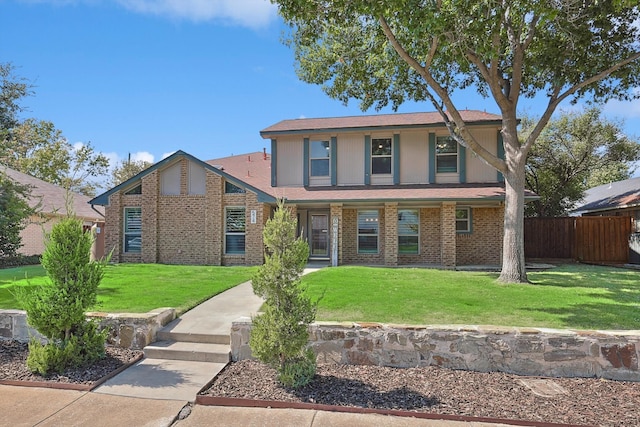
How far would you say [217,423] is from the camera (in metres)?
3.88

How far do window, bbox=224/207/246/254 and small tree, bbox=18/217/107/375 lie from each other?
30.3 feet

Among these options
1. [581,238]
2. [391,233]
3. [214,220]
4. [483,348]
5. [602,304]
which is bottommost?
[483,348]

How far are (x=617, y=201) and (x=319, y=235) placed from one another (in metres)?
13.3

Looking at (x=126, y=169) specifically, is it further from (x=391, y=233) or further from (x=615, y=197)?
(x=615, y=197)

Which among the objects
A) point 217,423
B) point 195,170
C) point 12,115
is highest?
point 12,115

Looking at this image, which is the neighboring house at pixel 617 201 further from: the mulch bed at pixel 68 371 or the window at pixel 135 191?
the window at pixel 135 191

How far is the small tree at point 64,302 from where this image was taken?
16.2 ft

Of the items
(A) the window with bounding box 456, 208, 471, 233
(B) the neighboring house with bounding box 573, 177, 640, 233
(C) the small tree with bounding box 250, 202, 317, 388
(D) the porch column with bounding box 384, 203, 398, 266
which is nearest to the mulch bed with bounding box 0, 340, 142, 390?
(C) the small tree with bounding box 250, 202, 317, 388

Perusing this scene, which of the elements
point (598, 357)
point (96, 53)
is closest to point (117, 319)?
point (598, 357)

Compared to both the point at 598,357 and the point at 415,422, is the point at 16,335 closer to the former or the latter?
the point at 415,422

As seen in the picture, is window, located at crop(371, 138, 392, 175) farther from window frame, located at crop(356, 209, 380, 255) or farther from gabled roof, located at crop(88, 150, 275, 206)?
gabled roof, located at crop(88, 150, 275, 206)

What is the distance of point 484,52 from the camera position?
8898mm

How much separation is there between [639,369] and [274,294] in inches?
180

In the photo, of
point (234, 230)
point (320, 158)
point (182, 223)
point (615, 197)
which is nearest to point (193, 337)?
point (234, 230)
